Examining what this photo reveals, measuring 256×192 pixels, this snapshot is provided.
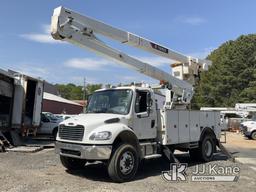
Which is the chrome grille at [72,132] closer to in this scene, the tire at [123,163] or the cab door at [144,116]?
the tire at [123,163]

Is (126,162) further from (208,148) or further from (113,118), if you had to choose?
(208,148)

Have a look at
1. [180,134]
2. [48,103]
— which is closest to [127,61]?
[180,134]

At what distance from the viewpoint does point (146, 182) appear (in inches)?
391

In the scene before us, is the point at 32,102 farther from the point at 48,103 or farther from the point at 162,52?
the point at 48,103

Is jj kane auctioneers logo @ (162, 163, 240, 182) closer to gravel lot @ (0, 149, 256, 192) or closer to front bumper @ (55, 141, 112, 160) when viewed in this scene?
gravel lot @ (0, 149, 256, 192)

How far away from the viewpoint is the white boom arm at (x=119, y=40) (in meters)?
10.5

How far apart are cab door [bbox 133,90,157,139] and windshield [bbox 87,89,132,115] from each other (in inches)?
12.0

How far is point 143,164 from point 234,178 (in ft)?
11.0

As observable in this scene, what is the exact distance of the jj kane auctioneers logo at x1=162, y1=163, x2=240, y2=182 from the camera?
10688 millimetres

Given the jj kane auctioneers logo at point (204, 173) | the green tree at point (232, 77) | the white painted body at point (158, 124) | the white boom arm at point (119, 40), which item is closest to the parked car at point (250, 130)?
the white painted body at point (158, 124)

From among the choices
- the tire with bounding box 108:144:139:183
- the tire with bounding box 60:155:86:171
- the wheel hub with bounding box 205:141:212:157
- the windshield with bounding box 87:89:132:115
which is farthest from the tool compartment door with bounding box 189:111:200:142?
the tire with bounding box 60:155:86:171

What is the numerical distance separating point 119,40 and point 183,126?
352 cm

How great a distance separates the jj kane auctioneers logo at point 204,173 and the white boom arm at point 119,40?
280cm

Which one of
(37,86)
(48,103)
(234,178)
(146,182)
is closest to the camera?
(146,182)
